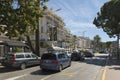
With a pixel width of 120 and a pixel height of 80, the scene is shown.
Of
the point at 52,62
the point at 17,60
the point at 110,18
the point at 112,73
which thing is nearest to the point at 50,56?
the point at 52,62

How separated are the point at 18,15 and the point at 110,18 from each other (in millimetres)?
35750

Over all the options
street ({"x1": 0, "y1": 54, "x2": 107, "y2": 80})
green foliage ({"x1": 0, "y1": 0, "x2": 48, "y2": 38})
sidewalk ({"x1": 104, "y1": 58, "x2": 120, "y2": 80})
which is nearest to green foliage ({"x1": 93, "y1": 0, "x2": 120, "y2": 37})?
sidewalk ({"x1": 104, "y1": 58, "x2": 120, "y2": 80})

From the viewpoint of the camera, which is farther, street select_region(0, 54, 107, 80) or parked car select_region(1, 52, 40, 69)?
parked car select_region(1, 52, 40, 69)

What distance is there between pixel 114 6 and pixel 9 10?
33.0 metres

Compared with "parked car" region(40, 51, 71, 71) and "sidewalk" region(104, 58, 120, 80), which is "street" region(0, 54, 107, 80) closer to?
"parked car" region(40, 51, 71, 71)

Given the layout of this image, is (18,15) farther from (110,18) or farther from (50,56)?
(110,18)

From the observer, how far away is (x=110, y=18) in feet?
200

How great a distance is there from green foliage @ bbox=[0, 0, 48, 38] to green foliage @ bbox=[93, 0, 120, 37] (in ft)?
97.2

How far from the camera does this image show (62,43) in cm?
10750

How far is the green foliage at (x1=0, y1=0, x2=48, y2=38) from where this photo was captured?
27609mm

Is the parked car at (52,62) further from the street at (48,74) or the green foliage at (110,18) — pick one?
the green foliage at (110,18)

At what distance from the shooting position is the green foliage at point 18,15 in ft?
90.6

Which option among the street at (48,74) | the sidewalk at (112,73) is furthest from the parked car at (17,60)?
the sidewalk at (112,73)

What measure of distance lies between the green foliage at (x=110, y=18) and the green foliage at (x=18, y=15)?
2963cm
